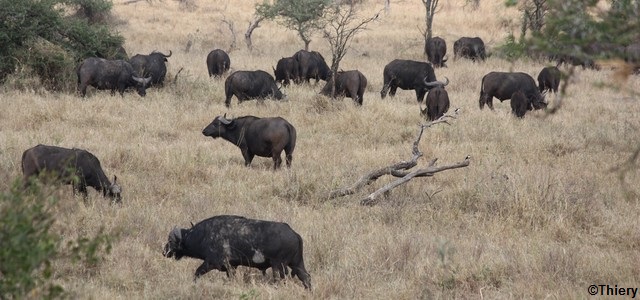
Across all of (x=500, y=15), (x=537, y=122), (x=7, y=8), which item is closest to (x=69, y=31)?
(x=7, y=8)

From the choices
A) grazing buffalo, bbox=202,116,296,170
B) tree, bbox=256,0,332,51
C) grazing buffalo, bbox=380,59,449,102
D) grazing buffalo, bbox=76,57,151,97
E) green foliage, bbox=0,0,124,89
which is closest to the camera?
grazing buffalo, bbox=202,116,296,170

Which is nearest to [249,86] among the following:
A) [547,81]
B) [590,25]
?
[547,81]

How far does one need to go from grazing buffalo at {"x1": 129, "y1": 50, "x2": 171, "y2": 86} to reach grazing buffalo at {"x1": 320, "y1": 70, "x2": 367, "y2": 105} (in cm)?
386

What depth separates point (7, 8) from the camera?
17.7 meters

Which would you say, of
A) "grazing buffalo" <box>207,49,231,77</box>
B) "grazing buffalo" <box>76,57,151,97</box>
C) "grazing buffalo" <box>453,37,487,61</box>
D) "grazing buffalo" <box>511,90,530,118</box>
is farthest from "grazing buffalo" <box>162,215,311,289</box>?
"grazing buffalo" <box>453,37,487,61</box>

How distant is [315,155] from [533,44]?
740 cm

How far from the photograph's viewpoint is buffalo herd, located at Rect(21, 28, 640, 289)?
6832 millimetres

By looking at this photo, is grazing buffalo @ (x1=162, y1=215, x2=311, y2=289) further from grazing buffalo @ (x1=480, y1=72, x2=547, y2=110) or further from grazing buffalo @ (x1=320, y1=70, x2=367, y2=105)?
grazing buffalo @ (x1=480, y1=72, x2=547, y2=110)

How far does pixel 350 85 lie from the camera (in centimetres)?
1714

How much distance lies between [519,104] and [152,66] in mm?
7810

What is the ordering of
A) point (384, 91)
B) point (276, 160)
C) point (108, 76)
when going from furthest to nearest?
point (384, 91)
point (108, 76)
point (276, 160)

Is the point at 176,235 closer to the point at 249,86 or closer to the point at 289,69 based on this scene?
the point at 249,86

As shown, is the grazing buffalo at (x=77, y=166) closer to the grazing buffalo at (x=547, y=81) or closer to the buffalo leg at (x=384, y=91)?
the buffalo leg at (x=384, y=91)

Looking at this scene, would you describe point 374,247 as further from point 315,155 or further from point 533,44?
point 315,155
